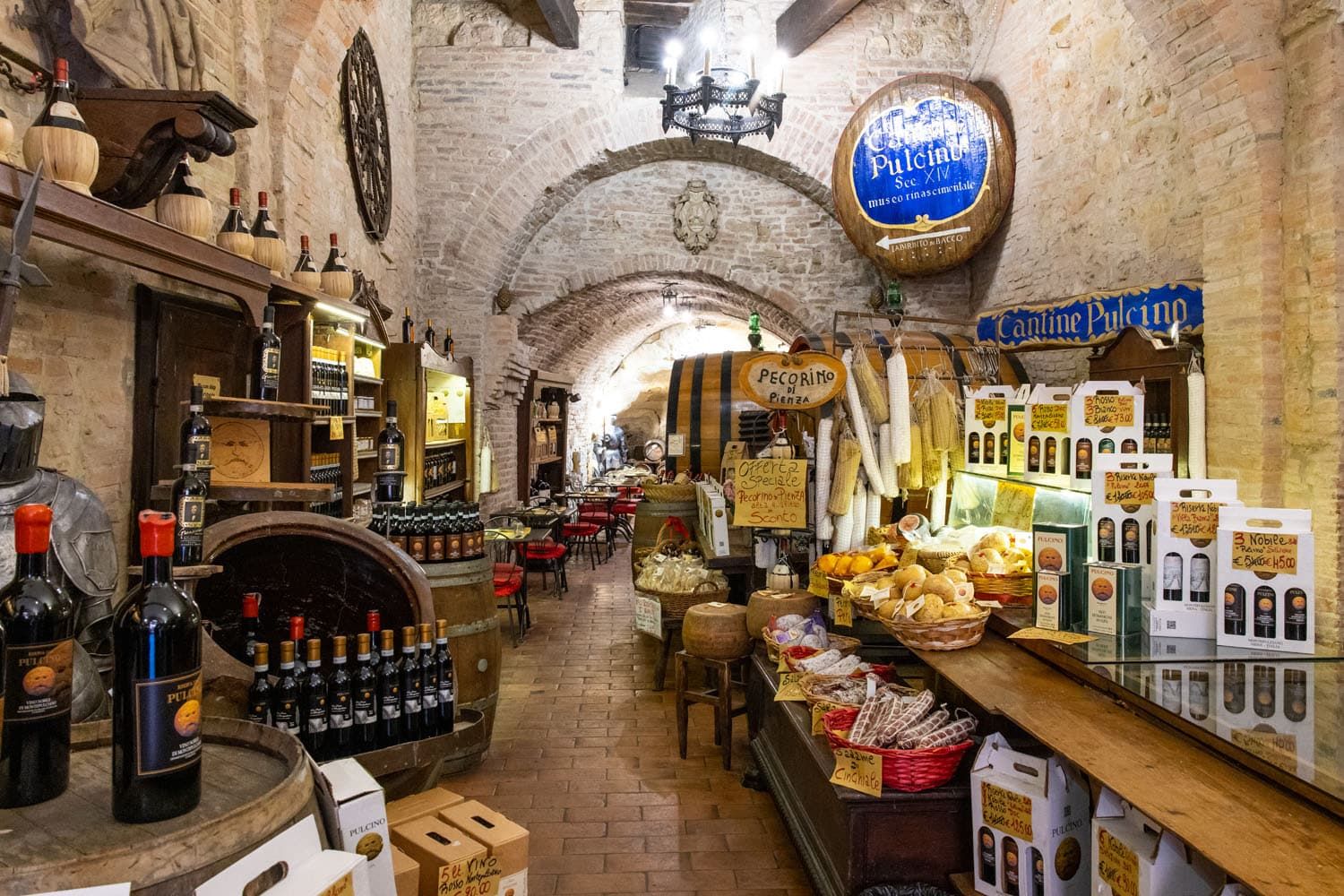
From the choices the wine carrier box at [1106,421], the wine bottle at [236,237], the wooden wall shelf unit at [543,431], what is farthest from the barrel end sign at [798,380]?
the wooden wall shelf unit at [543,431]

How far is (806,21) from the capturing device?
7473 mm

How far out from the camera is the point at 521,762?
12.7ft

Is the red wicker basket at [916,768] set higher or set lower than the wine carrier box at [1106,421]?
lower

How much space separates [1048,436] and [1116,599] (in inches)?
44.5

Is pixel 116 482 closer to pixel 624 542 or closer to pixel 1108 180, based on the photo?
pixel 1108 180

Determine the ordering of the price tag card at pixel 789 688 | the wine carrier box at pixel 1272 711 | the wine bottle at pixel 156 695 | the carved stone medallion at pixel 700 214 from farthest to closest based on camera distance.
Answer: the carved stone medallion at pixel 700 214
the price tag card at pixel 789 688
the wine carrier box at pixel 1272 711
the wine bottle at pixel 156 695

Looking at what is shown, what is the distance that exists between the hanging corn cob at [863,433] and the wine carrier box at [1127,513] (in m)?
1.14

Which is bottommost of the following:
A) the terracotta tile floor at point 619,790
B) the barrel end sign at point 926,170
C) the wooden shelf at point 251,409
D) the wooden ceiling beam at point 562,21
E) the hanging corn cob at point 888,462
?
the terracotta tile floor at point 619,790

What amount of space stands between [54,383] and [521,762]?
2.41 metres

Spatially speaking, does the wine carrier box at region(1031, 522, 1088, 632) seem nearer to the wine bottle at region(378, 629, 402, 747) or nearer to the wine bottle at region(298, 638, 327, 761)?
the wine bottle at region(378, 629, 402, 747)

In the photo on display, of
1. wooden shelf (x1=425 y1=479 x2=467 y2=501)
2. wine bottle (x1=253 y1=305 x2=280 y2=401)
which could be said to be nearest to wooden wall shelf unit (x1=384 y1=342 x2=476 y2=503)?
wooden shelf (x1=425 y1=479 x2=467 y2=501)

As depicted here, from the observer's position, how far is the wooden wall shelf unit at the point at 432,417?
616cm

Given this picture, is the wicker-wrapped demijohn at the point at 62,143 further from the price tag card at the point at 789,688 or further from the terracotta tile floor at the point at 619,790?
the price tag card at the point at 789,688

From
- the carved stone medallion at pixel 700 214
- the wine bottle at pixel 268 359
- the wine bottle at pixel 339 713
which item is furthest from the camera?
the carved stone medallion at pixel 700 214
